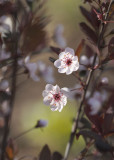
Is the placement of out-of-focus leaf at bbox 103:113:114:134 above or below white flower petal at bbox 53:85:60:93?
below

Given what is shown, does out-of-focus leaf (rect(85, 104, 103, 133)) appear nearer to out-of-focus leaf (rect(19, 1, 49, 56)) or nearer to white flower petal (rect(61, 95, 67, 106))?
white flower petal (rect(61, 95, 67, 106))

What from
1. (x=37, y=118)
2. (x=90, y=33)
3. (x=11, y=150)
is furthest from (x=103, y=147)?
(x=37, y=118)

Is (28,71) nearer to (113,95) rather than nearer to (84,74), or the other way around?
(84,74)

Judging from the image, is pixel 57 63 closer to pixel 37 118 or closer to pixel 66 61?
pixel 66 61

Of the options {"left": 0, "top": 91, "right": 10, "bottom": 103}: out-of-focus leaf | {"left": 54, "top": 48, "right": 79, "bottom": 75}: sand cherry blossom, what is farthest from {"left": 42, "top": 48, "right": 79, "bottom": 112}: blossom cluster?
{"left": 0, "top": 91, "right": 10, "bottom": 103}: out-of-focus leaf

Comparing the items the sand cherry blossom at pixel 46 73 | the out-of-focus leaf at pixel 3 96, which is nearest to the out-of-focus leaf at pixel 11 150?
the out-of-focus leaf at pixel 3 96

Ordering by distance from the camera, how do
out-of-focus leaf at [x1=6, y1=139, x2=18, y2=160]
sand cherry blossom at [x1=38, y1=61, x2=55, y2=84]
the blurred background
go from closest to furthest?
out-of-focus leaf at [x1=6, y1=139, x2=18, y2=160] → sand cherry blossom at [x1=38, y1=61, x2=55, y2=84] → the blurred background

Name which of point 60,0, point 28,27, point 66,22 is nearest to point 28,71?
point 28,27
